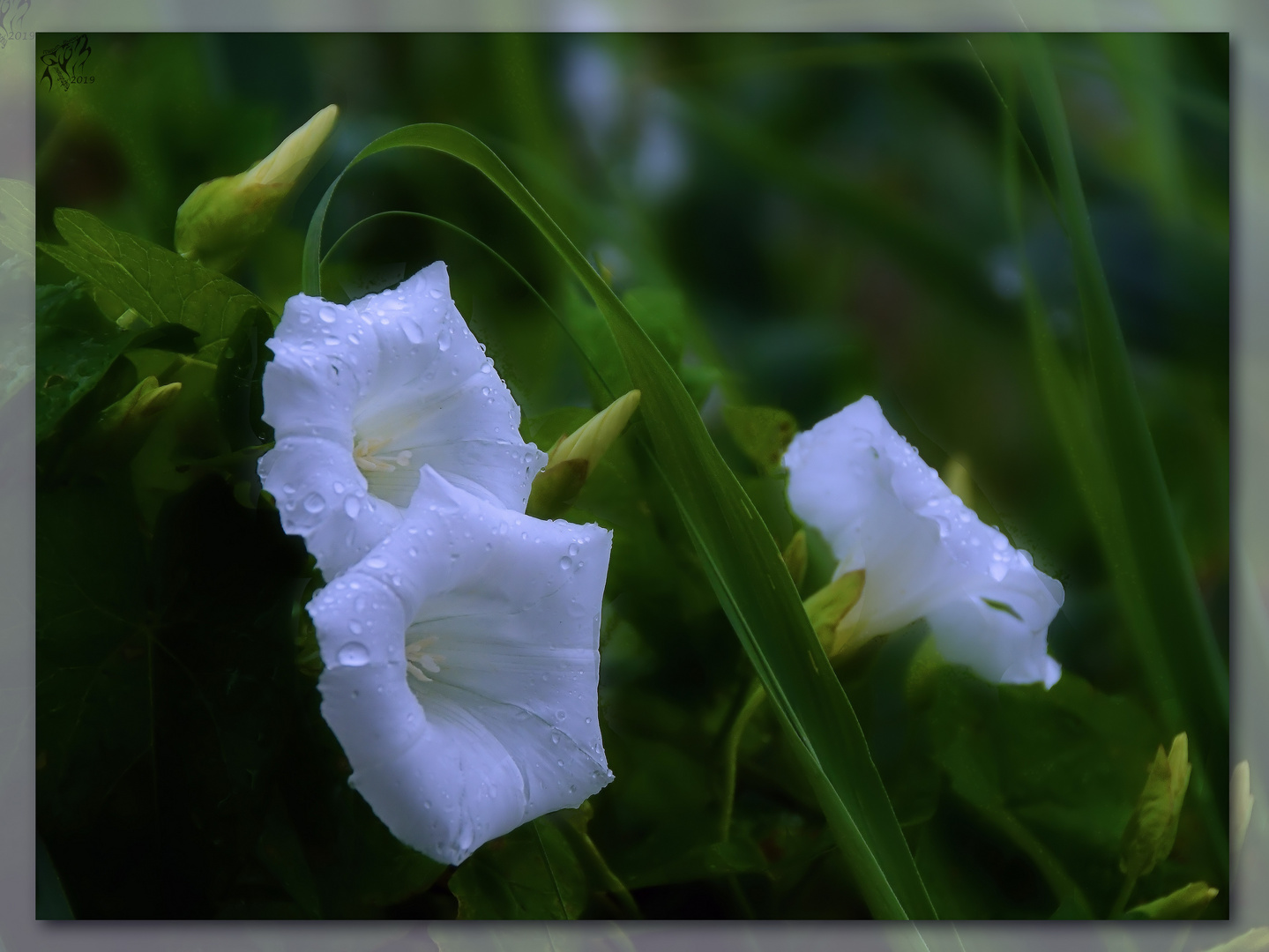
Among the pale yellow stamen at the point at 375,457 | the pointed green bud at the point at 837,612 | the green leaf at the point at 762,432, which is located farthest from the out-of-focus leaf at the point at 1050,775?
the pale yellow stamen at the point at 375,457

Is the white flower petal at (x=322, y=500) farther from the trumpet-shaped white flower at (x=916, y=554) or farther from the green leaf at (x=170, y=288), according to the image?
the trumpet-shaped white flower at (x=916, y=554)

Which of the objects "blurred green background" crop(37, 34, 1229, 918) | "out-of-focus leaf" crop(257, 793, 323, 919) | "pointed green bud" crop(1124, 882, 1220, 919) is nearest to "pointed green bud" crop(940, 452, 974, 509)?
"blurred green background" crop(37, 34, 1229, 918)

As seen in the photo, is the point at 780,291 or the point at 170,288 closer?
the point at 170,288

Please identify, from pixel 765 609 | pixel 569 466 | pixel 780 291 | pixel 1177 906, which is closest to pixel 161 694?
pixel 569 466

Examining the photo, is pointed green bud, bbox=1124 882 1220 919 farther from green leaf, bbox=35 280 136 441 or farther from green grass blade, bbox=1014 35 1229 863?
green leaf, bbox=35 280 136 441

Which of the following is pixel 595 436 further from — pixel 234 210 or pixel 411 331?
pixel 234 210

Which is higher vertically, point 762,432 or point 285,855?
point 762,432
